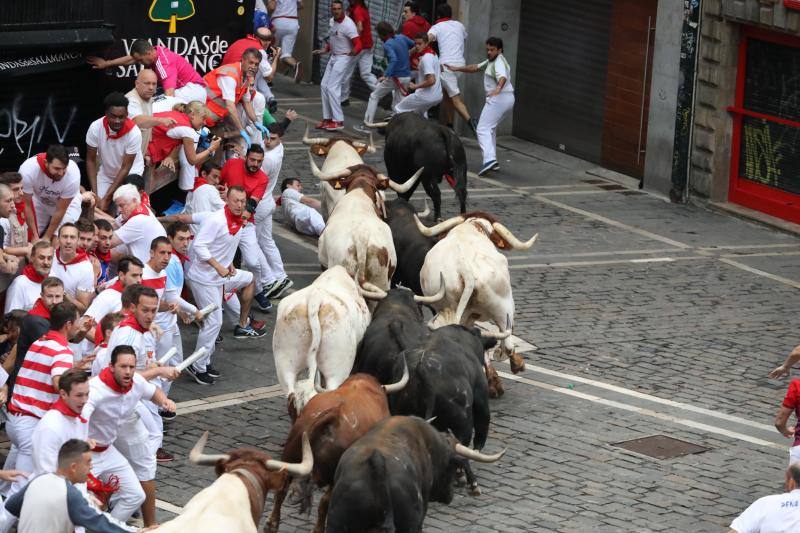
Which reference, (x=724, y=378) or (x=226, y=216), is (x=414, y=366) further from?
(x=724, y=378)

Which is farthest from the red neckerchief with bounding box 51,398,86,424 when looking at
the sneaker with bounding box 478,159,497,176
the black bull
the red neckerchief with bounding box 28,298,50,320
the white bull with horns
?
the sneaker with bounding box 478,159,497,176

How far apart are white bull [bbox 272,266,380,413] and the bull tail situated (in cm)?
269

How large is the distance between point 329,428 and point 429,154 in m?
9.67

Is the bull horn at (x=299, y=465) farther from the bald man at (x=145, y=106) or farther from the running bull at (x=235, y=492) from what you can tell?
the bald man at (x=145, y=106)

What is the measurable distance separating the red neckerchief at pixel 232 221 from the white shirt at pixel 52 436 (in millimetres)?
4539

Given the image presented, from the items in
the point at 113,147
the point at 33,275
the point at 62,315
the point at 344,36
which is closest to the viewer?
the point at 62,315

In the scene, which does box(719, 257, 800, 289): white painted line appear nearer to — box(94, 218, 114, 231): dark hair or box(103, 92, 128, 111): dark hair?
box(103, 92, 128, 111): dark hair

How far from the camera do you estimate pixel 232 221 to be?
1460cm

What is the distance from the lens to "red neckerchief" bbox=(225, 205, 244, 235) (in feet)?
47.8

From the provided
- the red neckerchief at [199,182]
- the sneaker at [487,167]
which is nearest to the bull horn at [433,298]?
the red neckerchief at [199,182]

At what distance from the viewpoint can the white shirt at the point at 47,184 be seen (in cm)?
1446

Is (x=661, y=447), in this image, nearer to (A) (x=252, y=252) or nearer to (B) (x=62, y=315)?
(A) (x=252, y=252)

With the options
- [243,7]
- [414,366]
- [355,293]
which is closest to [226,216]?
[355,293]

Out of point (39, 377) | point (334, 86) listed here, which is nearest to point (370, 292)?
point (39, 377)
